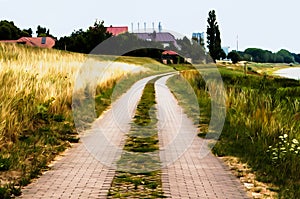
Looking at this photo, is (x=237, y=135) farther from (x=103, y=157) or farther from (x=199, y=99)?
(x=199, y=99)

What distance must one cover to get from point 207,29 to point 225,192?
8492 centimetres

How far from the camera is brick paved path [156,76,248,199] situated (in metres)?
7.06

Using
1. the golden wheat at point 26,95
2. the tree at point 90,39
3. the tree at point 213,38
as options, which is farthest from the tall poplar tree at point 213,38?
the golden wheat at point 26,95

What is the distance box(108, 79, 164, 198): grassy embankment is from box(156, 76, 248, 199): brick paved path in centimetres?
16

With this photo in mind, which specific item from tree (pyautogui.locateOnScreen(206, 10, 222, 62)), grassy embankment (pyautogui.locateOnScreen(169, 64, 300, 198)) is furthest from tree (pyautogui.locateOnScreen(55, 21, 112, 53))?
grassy embankment (pyautogui.locateOnScreen(169, 64, 300, 198))

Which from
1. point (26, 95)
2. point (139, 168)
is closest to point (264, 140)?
point (139, 168)

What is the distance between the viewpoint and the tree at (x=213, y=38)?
86.6m

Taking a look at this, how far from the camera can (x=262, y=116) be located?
1221cm

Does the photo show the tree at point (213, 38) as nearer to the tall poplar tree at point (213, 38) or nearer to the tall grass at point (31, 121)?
the tall poplar tree at point (213, 38)

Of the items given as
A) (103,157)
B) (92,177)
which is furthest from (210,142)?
(92,177)

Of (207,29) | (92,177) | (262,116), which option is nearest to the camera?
(92,177)

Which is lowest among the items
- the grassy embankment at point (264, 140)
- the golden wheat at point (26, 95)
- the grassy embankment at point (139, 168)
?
the grassy embankment at point (139, 168)

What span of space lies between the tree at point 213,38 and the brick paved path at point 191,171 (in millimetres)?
74112

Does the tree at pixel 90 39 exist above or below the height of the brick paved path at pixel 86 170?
above
